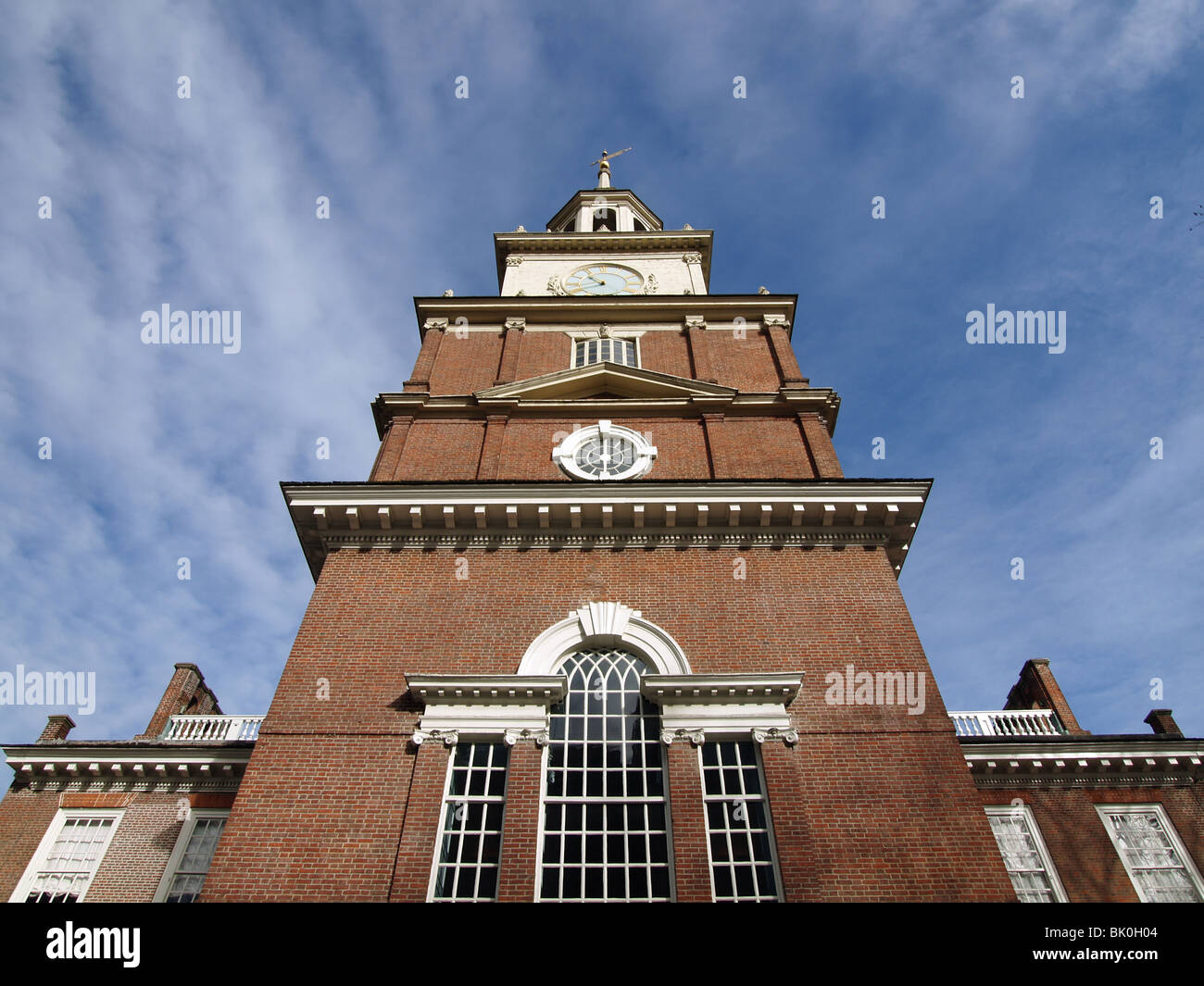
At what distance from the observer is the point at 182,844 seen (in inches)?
614

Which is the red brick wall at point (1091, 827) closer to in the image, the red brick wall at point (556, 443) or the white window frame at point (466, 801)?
the red brick wall at point (556, 443)

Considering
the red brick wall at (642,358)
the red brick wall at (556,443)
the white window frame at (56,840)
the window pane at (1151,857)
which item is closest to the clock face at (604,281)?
the red brick wall at (642,358)

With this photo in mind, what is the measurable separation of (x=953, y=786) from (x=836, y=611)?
10.9 ft

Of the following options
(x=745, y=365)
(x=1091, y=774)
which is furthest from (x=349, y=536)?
(x=1091, y=774)

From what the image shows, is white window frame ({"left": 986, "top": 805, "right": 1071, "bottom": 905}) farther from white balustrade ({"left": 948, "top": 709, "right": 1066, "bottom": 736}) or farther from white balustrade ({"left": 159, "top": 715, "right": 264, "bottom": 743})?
white balustrade ({"left": 159, "top": 715, "right": 264, "bottom": 743})

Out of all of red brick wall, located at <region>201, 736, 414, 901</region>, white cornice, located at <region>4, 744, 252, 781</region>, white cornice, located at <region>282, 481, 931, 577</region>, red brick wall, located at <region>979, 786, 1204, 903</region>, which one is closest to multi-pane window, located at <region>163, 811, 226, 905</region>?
white cornice, located at <region>4, 744, 252, 781</region>

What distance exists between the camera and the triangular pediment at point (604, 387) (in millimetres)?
19328

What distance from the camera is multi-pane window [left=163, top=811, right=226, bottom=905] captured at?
15047 millimetres

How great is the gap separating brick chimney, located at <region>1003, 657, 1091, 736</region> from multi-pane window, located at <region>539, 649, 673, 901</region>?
44.4 feet

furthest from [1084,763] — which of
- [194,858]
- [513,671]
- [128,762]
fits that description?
[128,762]

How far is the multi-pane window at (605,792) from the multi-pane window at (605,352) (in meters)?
10.1
